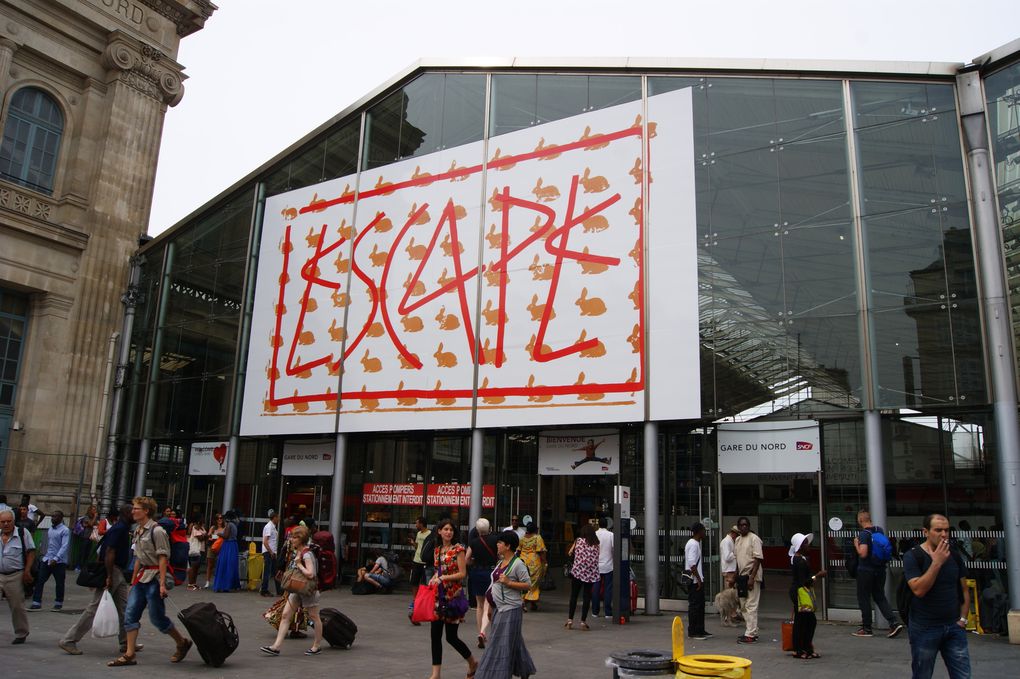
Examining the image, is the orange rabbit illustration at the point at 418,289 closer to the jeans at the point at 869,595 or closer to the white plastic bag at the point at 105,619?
the white plastic bag at the point at 105,619

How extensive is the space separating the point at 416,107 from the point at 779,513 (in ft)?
43.8

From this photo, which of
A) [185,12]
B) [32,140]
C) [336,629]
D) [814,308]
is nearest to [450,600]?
[336,629]

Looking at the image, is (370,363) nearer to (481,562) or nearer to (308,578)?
(308,578)

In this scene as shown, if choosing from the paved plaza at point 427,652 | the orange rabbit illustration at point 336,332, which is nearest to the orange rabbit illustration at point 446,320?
the orange rabbit illustration at point 336,332

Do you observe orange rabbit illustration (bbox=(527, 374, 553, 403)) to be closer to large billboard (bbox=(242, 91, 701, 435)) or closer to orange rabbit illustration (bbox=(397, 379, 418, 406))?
large billboard (bbox=(242, 91, 701, 435))

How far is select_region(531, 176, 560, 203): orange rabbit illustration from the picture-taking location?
710 inches

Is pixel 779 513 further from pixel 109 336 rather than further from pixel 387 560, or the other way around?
pixel 109 336

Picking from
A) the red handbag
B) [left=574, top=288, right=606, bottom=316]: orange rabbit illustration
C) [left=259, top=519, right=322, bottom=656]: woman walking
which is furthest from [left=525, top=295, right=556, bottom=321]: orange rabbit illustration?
the red handbag

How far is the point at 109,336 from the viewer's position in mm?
26812

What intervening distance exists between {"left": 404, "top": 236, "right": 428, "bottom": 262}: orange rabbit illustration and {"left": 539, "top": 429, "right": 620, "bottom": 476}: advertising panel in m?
5.39

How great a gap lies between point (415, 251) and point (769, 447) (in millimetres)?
9630

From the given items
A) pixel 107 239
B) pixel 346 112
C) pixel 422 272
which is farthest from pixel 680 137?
pixel 107 239

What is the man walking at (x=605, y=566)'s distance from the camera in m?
14.4

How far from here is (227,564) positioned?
728 inches
